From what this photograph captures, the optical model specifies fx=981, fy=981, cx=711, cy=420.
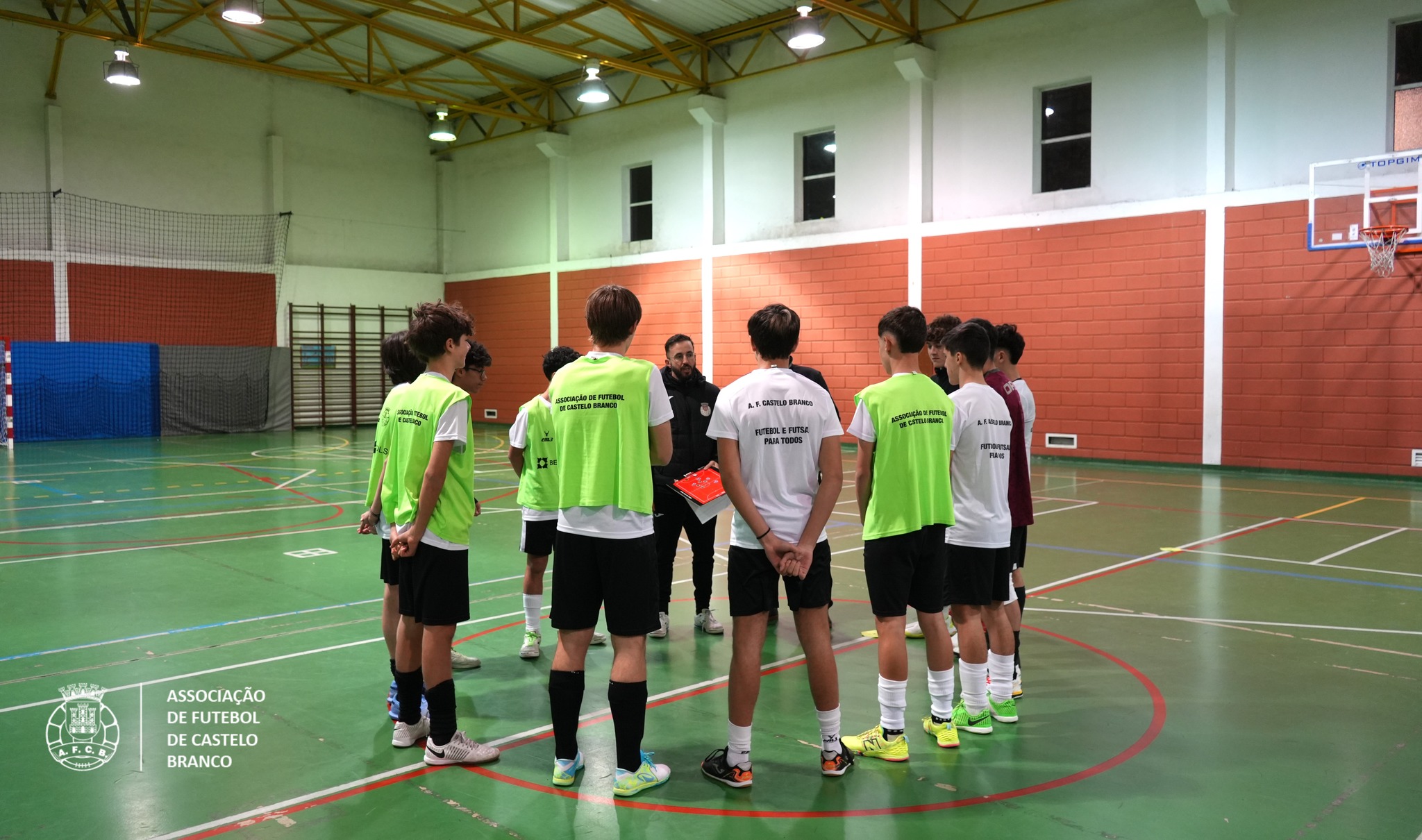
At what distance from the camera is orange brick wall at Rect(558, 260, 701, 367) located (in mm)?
20891

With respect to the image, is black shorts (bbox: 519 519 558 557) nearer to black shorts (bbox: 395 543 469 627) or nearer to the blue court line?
black shorts (bbox: 395 543 469 627)

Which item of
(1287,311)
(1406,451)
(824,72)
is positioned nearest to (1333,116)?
(1287,311)

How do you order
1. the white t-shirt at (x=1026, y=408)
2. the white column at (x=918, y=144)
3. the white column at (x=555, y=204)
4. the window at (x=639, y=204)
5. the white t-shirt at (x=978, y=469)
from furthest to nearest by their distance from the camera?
the white column at (x=555, y=204) → the window at (x=639, y=204) → the white column at (x=918, y=144) → the white t-shirt at (x=1026, y=408) → the white t-shirt at (x=978, y=469)

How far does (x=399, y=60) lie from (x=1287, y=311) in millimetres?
18410

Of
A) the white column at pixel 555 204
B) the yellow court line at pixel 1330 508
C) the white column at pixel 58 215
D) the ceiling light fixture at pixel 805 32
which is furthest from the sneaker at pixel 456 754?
the white column at pixel 58 215

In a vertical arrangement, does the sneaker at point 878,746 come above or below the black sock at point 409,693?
below

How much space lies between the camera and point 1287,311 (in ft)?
45.2

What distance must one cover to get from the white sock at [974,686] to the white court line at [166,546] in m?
7.05

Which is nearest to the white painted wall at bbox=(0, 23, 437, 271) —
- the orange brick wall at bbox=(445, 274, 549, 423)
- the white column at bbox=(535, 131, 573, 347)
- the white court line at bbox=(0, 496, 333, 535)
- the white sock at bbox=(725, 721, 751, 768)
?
the orange brick wall at bbox=(445, 274, 549, 423)

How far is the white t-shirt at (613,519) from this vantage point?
355cm

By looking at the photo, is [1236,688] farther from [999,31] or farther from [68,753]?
[999,31]

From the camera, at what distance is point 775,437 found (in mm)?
3656

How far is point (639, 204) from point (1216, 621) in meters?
18.0

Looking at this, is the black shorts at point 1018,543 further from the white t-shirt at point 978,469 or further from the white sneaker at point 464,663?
the white sneaker at point 464,663
